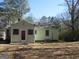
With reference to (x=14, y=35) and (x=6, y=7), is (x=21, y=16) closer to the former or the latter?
(x=6, y=7)

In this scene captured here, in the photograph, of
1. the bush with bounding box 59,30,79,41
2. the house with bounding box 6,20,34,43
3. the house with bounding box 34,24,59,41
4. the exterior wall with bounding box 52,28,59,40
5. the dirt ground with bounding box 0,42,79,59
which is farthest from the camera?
the exterior wall with bounding box 52,28,59,40

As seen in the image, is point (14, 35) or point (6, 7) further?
point (6, 7)

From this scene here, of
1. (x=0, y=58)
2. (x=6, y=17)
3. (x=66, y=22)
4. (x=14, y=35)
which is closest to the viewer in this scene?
(x=0, y=58)

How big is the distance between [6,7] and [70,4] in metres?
15.2

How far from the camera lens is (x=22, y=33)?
3838cm

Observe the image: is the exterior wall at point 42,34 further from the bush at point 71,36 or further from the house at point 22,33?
the house at point 22,33

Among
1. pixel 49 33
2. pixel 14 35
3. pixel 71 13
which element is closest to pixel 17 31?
pixel 14 35

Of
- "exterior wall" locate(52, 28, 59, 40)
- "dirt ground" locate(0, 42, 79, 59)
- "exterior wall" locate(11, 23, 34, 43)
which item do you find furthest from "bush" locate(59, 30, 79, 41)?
"dirt ground" locate(0, 42, 79, 59)

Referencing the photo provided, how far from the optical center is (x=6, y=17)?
→ 54.1 m

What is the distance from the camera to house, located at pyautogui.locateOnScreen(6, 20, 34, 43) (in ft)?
125

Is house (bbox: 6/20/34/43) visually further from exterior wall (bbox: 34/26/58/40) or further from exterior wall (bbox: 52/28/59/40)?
exterior wall (bbox: 52/28/59/40)

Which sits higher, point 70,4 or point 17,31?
point 70,4

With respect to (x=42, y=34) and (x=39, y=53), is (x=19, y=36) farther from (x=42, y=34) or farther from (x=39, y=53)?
(x=39, y=53)

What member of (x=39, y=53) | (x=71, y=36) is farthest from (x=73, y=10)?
(x=39, y=53)
